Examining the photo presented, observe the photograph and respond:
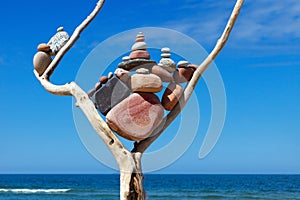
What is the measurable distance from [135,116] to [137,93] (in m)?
0.20

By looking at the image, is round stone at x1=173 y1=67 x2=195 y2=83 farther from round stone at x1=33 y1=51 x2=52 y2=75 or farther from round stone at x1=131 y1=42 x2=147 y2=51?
round stone at x1=33 y1=51 x2=52 y2=75

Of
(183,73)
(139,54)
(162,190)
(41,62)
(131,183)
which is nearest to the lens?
(131,183)

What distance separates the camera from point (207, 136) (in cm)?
426

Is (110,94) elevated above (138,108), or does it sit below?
above

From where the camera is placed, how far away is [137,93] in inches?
164

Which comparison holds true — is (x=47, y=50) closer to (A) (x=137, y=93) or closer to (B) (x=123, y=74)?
(B) (x=123, y=74)

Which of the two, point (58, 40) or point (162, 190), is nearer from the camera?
point (58, 40)

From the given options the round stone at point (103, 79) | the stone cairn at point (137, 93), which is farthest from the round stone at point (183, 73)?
the round stone at point (103, 79)

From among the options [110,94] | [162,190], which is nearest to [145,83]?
[110,94]

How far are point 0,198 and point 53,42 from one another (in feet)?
70.1

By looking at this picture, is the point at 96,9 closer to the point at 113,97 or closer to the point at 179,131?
the point at 113,97

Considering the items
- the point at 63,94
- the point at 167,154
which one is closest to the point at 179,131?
the point at 167,154

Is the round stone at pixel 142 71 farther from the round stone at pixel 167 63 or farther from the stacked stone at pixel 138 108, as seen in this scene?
the round stone at pixel 167 63

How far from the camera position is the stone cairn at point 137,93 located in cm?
411
